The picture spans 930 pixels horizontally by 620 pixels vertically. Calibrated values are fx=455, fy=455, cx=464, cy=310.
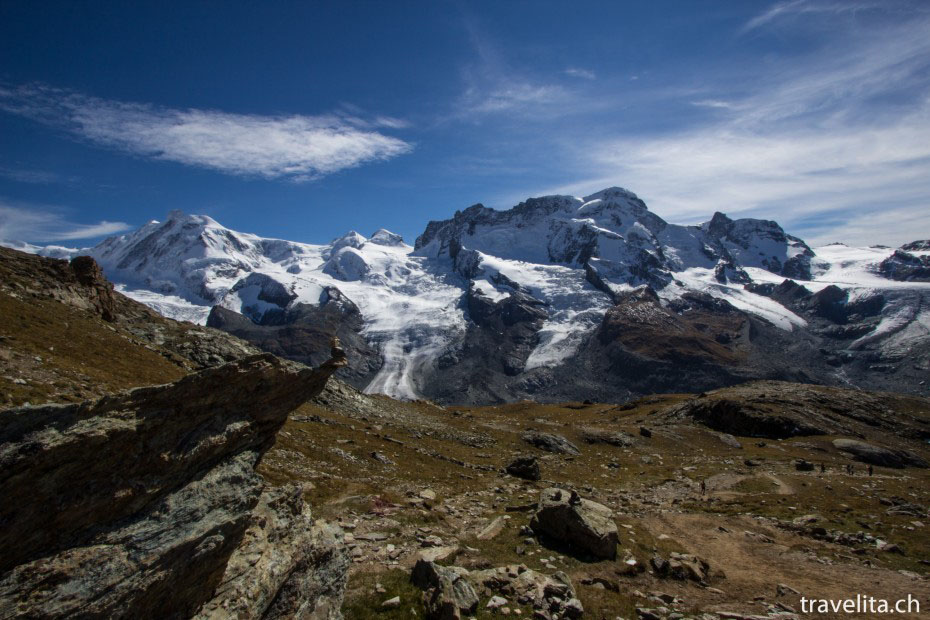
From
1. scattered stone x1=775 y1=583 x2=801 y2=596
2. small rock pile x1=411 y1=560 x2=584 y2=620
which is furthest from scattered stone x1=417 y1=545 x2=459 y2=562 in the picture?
scattered stone x1=775 y1=583 x2=801 y2=596

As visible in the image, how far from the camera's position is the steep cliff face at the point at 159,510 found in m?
8.82

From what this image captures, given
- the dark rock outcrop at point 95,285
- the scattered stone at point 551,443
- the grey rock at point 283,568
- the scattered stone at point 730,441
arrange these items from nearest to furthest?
the grey rock at point 283,568
the dark rock outcrop at point 95,285
the scattered stone at point 551,443
the scattered stone at point 730,441

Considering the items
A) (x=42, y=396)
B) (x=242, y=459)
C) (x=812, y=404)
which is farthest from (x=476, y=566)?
(x=812, y=404)

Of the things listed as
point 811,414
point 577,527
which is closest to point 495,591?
point 577,527

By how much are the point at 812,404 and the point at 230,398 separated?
115 meters

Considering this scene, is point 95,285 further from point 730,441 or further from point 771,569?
point 730,441

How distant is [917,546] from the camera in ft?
84.9

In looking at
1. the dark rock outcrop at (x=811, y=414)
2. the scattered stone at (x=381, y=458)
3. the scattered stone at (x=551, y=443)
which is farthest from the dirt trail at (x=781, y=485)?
the dark rock outcrop at (x=811, y=414)

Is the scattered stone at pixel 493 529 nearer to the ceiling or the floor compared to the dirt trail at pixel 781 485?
nearer to the ceiling

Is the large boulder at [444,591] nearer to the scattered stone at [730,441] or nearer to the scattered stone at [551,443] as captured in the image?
the scattered stone at [551,443]

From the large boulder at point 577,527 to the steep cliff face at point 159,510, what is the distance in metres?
12.9

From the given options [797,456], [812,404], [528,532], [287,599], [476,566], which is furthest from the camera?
[812,404]

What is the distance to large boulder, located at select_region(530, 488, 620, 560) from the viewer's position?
72.3 feet

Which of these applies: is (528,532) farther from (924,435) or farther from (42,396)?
(924,435)
